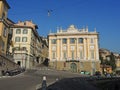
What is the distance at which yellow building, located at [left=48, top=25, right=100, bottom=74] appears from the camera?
7956 cm

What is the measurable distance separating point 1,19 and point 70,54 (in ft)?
129

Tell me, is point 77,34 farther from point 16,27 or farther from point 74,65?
point 16,27

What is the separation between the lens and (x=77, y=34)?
82375mm

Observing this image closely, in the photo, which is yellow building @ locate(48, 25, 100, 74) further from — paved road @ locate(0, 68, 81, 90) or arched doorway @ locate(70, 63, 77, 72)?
paved road @ locate(0, 68, 81, 90)

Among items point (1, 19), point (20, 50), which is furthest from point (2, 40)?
point (20, 50)

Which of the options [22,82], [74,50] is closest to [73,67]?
[74,50]

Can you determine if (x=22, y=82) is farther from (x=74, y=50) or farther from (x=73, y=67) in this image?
(x=74, y=50)

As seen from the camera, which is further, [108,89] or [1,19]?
[1,19]

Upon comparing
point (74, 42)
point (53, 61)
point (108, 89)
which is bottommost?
point (108, 89)

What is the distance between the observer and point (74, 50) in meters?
82.1

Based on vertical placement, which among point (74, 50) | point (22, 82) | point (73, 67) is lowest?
point (22, 82)

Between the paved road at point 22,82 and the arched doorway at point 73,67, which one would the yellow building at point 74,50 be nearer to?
the arched doorway at point 73,67

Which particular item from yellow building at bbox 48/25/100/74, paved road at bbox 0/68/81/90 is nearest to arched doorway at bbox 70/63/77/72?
yellow building at bbox 48/25/100/74

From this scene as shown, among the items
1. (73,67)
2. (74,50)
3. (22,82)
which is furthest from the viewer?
(74,50)
